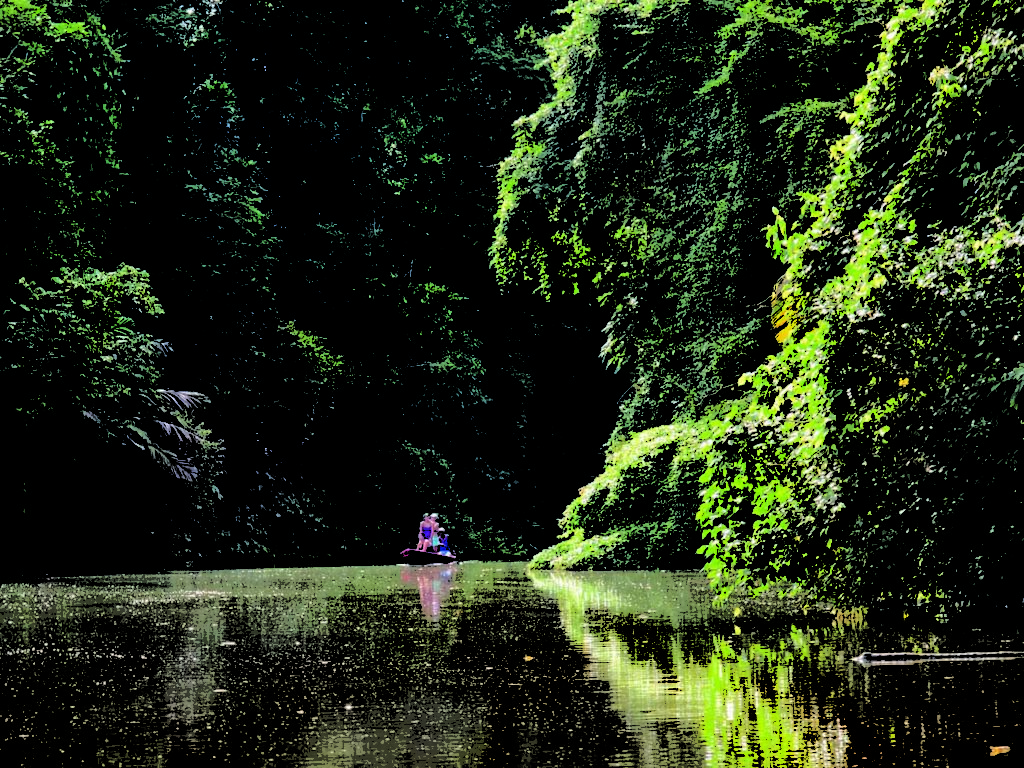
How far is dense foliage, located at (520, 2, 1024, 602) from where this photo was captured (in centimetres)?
1001

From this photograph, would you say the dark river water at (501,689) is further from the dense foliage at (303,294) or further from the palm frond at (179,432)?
the dense foliage at (303,294)

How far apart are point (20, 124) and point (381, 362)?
50.8 ft

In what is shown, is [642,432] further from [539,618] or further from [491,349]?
[491,349]

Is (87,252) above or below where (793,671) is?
above

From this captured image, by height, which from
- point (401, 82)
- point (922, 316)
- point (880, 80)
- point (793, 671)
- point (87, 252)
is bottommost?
point (793, 671)

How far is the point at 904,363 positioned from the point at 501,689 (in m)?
3.91

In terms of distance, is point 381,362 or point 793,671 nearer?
point 793,671

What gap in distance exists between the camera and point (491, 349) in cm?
4316

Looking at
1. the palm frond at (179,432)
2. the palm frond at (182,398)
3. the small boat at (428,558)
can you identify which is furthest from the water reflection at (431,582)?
the palm frond at (182,398)

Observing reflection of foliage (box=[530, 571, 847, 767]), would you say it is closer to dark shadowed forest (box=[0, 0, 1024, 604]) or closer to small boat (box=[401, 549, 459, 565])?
dark shadowed forest (box=[0, 0, 1024, 604])

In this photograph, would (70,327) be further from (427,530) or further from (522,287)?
(522,287)

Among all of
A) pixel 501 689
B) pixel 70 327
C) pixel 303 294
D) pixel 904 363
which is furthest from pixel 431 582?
pixel 303 294

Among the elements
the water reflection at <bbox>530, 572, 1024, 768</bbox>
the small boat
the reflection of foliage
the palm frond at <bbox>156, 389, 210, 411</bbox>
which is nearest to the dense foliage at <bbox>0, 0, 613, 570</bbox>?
the palm frond at <bbox>156, 389, 210, 411</bbox>

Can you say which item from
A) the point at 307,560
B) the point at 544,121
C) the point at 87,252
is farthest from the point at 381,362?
the point at 544,121
